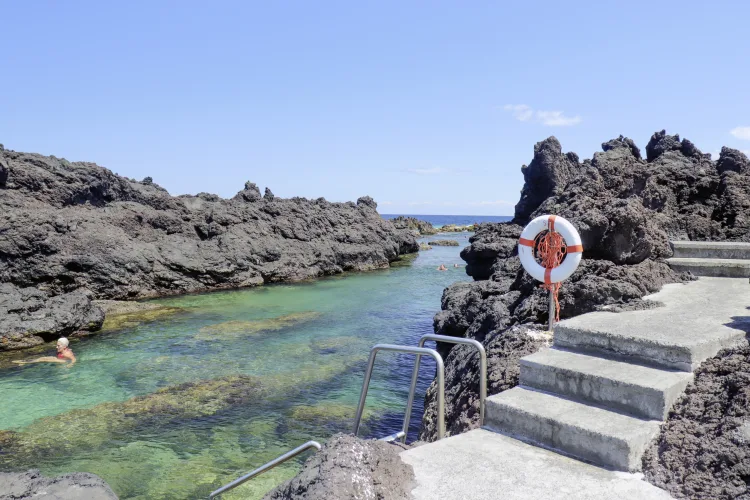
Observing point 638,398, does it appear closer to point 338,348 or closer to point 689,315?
point 689,315

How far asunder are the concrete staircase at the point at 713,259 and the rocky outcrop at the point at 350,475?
22.0 feet

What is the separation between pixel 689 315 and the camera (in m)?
5.20

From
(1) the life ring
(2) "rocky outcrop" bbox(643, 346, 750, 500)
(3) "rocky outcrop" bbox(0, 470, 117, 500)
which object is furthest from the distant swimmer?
(2) "rocky outcrop" bbox(643, 346, 750, 500)

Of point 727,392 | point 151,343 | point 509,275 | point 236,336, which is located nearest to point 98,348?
point 151,343

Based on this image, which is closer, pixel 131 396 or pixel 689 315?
pixel 689 315

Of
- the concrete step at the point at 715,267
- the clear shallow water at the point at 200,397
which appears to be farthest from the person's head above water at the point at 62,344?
the concrete step at the point at 715,267

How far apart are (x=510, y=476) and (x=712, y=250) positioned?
23.0 feet

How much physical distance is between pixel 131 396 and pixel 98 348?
13.2ft

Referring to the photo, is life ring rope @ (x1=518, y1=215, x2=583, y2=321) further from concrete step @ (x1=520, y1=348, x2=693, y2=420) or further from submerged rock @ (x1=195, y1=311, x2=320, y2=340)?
submerged rock @ (x1=195, y1=311, x2=320, y2=340)

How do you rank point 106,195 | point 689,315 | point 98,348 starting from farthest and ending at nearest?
point 106,195 < point 98,348 < point 689,315

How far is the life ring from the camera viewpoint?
5.43 metres

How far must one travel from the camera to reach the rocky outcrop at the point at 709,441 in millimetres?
3078

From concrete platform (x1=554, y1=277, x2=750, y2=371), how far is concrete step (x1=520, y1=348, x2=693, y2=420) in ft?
0.36

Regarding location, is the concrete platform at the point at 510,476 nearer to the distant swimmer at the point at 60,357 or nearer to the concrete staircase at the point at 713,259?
the concrete staircase at the point at 713,259
